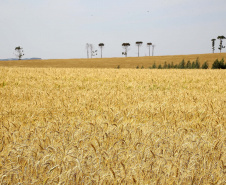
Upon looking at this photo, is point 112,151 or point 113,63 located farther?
point 113,63

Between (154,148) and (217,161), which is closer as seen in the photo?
(217,161)

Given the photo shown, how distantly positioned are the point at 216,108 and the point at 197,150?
259 centimetres

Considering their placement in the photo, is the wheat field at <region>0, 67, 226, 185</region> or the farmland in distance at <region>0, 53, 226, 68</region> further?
the farmland in distance at <region>0, 53, 226, 68</region>

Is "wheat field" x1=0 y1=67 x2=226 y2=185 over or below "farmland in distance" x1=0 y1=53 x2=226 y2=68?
below

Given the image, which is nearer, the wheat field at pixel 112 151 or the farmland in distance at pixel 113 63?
the wheat field at pixel 112 151

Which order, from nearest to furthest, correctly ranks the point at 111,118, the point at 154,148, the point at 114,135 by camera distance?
1. the point at 154,148
2. the point at 114,135
3. the point at 111,118

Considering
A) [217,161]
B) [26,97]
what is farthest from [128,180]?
[26,97]

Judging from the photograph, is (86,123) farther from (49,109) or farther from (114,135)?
(49,109)

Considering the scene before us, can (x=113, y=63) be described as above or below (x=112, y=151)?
above

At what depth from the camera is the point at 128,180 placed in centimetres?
179

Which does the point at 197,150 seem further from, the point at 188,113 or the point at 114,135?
the point at 188,113

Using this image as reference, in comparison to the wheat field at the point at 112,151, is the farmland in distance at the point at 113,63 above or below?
above

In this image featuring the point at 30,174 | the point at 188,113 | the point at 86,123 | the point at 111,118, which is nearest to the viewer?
the point at 30,174

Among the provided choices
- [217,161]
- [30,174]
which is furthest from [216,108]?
[30,174]
